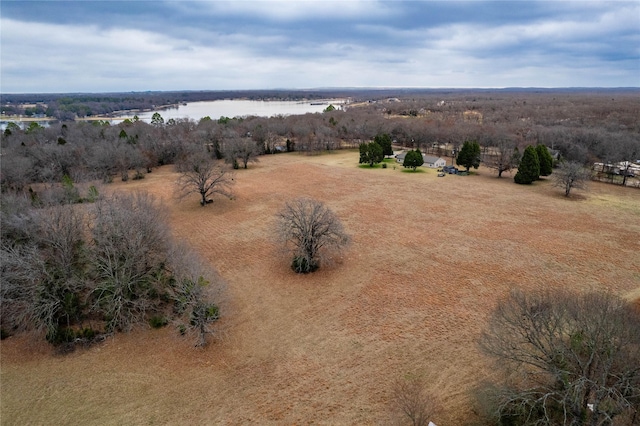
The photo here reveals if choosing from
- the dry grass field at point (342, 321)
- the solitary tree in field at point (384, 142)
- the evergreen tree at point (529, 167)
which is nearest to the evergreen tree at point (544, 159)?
the evergreen tree at point (529, 167)

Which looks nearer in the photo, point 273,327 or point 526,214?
point 273,327

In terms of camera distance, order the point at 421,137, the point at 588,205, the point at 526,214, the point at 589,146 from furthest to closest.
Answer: the point at 421,137 → the point at 589,146 → the point at 588,205 → the point at 526,214

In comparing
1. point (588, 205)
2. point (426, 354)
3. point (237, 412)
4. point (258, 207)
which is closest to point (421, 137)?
point (588, 205)

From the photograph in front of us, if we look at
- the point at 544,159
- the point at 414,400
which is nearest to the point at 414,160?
the point at 544,159

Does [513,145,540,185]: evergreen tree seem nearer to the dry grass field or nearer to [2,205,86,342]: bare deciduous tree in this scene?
the dry grass field

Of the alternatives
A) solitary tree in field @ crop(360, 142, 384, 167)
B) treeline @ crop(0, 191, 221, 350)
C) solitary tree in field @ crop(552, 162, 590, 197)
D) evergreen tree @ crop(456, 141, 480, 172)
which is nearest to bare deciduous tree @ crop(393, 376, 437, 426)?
treeline @ crop(0, 191, 221, 350)

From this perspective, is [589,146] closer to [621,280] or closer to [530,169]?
[530,169]
